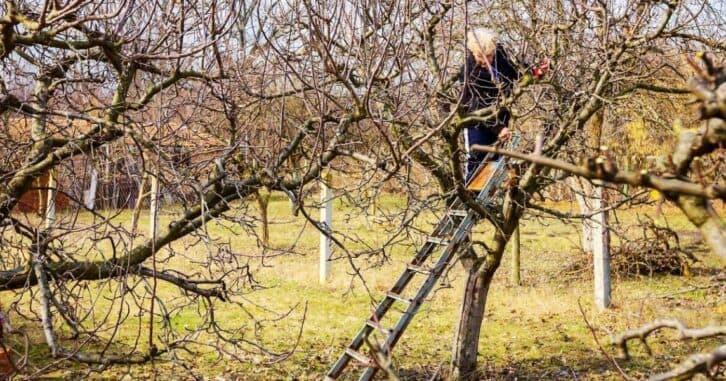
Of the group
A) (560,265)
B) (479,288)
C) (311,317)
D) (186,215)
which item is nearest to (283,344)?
(311,317)

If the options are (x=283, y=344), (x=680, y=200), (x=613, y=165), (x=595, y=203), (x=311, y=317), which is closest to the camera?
(x=613, y=165)

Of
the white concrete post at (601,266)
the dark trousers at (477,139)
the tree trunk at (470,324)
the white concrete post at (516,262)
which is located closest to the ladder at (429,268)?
the dark trousers at (477,139)

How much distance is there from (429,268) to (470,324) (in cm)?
159

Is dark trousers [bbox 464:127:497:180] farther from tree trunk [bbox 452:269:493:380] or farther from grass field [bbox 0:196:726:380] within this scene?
tree trunk [bbox 452:269:493:380]

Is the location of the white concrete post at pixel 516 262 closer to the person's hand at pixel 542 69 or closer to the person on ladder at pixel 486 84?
the person on ladder at pixel 486 84

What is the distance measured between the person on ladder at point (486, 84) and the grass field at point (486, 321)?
91 centimetres

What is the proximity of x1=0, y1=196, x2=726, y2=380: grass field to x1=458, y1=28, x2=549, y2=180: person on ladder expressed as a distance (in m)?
0.91

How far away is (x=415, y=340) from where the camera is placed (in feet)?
28.7

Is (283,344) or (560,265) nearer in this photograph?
(283,344)

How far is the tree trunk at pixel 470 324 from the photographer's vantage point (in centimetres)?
653

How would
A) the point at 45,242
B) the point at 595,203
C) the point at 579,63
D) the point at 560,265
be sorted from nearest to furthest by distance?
the point at 45,242 → the point at 579,63 → the point at 595,203 → the point at 560,265

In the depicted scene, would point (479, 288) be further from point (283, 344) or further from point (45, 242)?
point (45, 242)

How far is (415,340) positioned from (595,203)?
441 cm

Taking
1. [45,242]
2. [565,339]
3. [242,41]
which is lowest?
[565,339]
